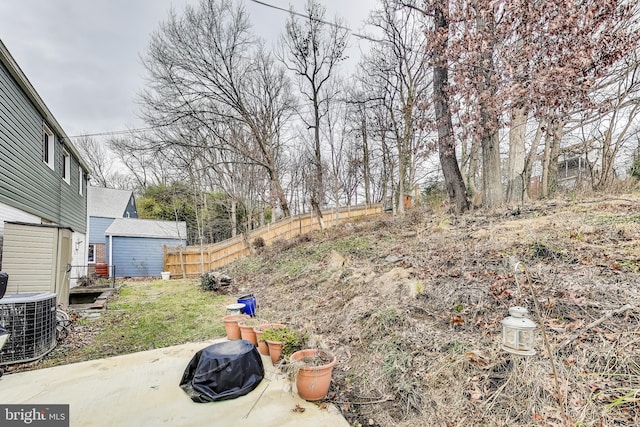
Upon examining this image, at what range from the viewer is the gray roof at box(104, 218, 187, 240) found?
14.1 m

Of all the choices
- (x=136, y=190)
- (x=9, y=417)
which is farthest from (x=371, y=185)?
(x=9, y=417)

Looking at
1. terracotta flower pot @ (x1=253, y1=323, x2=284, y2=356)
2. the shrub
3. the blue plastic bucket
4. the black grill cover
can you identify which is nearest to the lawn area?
the blue plastic bucket

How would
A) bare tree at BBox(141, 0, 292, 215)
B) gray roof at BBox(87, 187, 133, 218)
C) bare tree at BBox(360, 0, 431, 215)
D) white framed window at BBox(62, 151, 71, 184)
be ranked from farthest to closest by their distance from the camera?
gray roof at BBox(87, 187, 133, 218) < bare tree at BBox(141, 0, 292, 215) < bare tree at BBox(360, 0, 431, 215) < white framed window at BBox(62, 151, 71, 184)

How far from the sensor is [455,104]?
20.6 feet

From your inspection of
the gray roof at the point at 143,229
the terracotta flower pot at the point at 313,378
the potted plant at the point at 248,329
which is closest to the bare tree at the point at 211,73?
the gray roof at the point at 143,229

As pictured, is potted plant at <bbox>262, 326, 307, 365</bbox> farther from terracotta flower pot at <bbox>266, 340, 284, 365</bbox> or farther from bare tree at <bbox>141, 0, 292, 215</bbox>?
bare tree at <bbox>141, 0, 292, 215</bbox>

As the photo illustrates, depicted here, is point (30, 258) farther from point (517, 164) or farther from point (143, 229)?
point (143, 229)

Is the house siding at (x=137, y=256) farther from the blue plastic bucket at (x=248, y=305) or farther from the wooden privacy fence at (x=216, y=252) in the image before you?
the blue plastic bucket at (x=248, y=305)

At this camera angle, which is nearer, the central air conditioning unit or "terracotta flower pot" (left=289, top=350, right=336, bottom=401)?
"terracotta flower pot" (left=289, top=350, right=336, bottom=401)

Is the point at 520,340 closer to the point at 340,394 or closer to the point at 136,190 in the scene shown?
the point at 340,394

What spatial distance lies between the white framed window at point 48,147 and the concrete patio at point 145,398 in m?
6.22

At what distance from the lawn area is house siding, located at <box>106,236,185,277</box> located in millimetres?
7274

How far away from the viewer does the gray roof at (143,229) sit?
1412cm

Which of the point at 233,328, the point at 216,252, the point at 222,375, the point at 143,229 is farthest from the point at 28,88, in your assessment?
the point at 143,229
